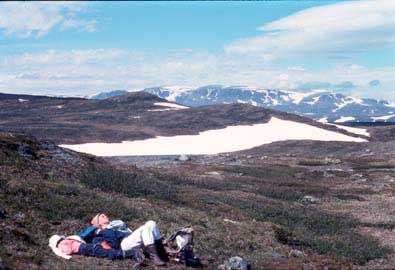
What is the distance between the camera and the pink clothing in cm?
1603

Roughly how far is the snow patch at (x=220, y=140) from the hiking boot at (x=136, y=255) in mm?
65257

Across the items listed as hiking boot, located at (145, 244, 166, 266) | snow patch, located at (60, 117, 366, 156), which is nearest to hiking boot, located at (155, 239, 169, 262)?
hiking boot, located at (145, 244, 166, 266)

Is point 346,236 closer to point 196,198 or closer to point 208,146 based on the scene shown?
point 196,198

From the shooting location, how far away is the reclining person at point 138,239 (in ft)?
52.0

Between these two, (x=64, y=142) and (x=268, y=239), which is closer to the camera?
(x=268, y=239)

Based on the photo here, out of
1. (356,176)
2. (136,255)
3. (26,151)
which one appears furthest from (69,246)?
(356,176)

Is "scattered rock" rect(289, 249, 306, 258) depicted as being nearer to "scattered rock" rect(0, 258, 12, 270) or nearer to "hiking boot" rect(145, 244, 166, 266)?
"hiking boot" rect(145, 244, 166, 266)

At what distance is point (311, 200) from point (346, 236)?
41.3 ft

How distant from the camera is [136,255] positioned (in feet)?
51.7

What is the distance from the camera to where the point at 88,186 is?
1110 inches

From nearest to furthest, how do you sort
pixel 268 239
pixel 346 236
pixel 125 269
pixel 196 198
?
pixel 125 269 → pixel 268 239 → pixel 346 236 → pixel 196 198

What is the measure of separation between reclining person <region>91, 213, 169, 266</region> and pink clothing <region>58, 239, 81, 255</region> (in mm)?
626

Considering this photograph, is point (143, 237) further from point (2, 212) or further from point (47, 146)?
point (47, 146)

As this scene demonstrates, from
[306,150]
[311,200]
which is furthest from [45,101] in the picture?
Answer: [311,200]
